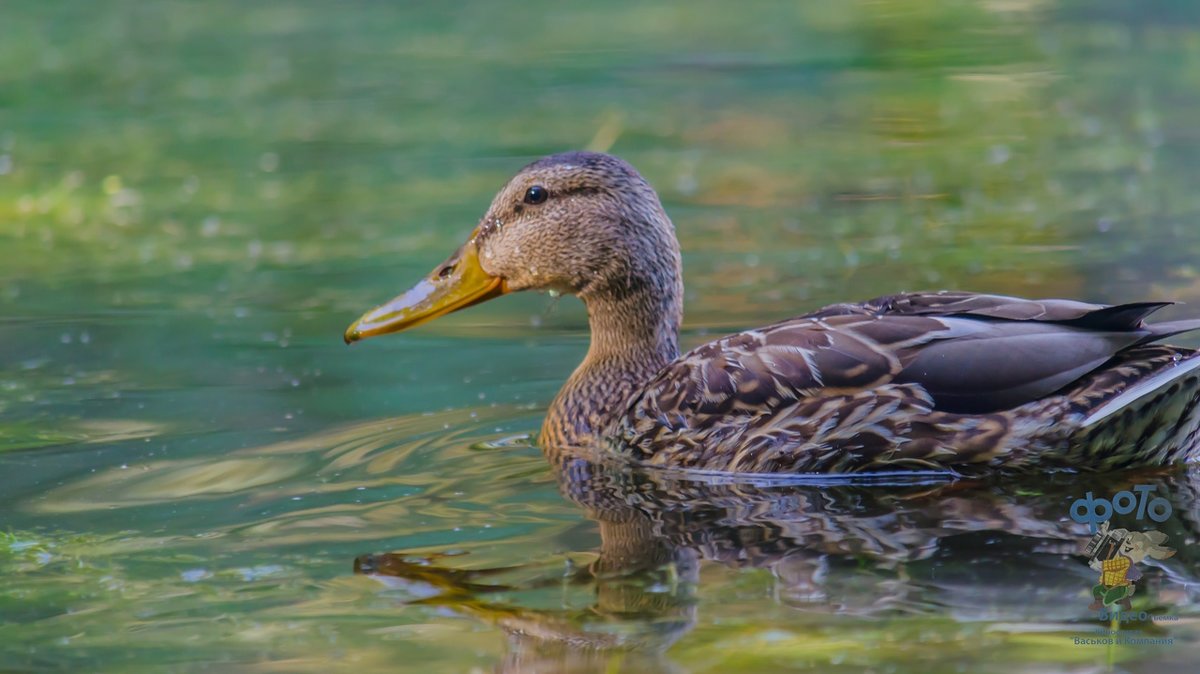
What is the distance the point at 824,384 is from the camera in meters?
6.62

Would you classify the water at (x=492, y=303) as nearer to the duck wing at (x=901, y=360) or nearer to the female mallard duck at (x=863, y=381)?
the female mallard duck at (x=863, y=381)

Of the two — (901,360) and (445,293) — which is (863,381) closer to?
(901,360)

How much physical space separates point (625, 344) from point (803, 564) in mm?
2217

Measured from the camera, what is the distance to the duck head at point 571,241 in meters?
7.64

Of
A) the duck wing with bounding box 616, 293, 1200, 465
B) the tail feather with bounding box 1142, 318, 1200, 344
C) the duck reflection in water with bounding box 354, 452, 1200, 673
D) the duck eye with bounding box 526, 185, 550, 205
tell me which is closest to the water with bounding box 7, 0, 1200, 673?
the duck reflection in water with bounding box 354, 452, 1200, 673

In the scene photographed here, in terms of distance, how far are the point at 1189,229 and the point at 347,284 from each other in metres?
5.17

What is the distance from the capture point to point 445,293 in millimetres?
7910

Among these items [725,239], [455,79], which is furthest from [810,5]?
[725,239]

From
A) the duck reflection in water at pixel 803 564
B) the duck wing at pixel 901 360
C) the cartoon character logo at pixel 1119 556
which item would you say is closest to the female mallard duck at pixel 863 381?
the duck wing at pixel 901 360

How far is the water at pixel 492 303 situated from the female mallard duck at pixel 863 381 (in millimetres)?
173

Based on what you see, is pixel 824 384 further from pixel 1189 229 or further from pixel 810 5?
pixel 810 5

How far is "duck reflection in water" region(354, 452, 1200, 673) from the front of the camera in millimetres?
5090

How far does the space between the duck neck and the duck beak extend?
493 mm

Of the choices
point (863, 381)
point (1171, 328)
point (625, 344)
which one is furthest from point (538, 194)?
point (1171, 328)
